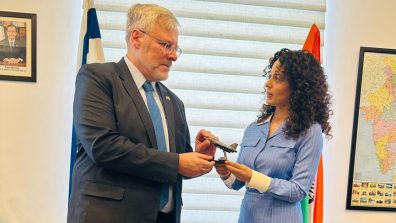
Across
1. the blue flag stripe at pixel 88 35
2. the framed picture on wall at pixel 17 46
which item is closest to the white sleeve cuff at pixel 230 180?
the blue flag stripe at pixel 88 35

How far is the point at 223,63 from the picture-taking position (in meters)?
2.30

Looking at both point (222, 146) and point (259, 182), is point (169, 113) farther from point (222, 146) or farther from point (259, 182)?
point (259, 182)

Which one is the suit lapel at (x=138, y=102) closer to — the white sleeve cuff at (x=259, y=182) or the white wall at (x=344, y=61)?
the white sleeve cuff at (x=259, y=182)

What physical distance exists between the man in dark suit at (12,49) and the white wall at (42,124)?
0.33 ft

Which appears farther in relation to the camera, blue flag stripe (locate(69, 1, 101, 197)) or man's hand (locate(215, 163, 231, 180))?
blue flag stripe (locate(69, 1, 101, 197))

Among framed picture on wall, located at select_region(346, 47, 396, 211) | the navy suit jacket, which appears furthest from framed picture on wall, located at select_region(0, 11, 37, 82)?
framed picture on wall, located at select_region(346, 47, 396, 211)

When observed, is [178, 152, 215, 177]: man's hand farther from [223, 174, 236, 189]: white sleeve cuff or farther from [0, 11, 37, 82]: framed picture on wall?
[0, 11, 37, 82]: framed picture on wall

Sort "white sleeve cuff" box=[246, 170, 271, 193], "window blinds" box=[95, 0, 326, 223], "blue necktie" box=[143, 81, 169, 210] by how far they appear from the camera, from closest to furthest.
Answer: "blue necktie" box=[143, 81, 169, 210] < "white sleeve cuff" box=[246, 170, 271, 193] < "window blinds" box=[95, 0, 326, 223]

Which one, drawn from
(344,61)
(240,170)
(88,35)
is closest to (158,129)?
(240,170)

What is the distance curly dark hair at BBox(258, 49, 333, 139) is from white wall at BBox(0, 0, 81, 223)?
4.52 ft

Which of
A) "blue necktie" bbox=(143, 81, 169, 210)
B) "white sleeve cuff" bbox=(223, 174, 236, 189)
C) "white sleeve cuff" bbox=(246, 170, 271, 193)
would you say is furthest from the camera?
"white sleeve cuff" bbox=(223, 174, 236, 189)

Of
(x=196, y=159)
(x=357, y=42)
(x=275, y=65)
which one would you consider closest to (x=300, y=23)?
(x=357, y=42)

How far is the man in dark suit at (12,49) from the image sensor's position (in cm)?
206

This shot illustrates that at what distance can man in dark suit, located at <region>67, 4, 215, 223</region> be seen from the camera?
3.61ft
